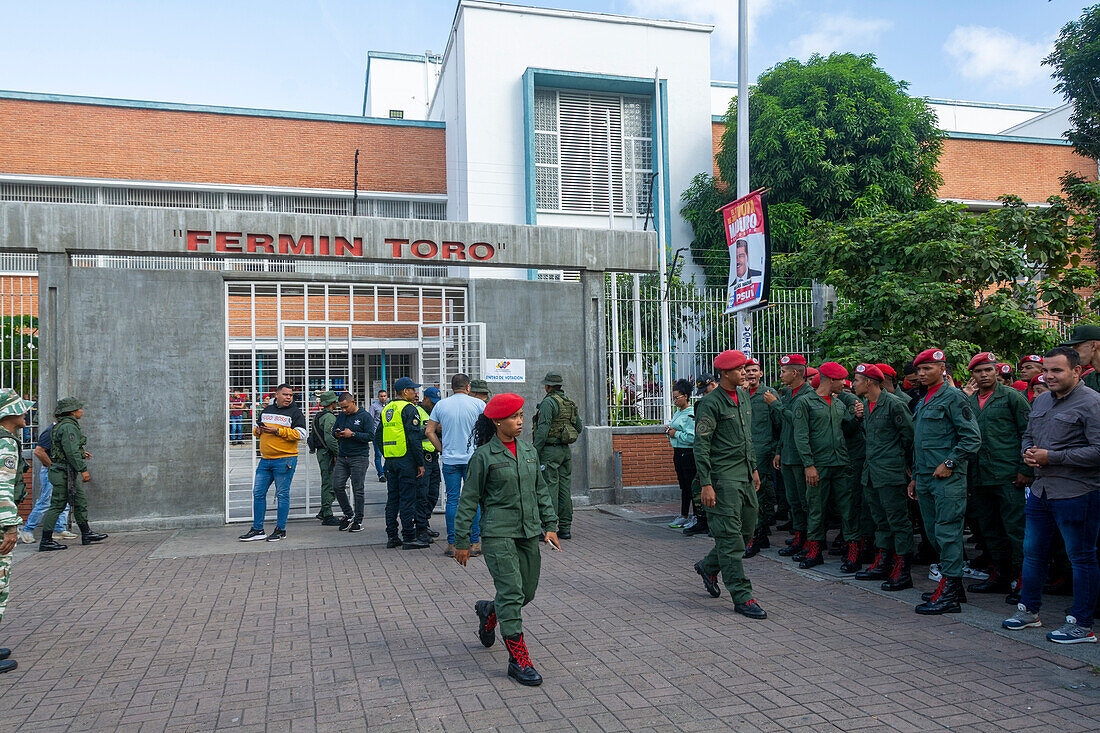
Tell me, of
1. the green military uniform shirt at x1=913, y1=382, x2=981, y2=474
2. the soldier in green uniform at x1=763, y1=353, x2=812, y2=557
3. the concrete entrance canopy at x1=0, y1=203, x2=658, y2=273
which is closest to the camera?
the green military uniform shirt at x1=913, y1=382, x2=981, y2=474

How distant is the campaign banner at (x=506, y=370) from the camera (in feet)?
37.9

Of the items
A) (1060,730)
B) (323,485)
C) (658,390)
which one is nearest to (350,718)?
(1060,730)

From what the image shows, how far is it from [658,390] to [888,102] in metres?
14.4

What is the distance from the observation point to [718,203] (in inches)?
936

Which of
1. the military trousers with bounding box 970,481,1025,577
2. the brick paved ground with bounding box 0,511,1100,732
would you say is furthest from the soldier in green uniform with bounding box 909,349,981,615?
the military trousers with bounding box 970,481,1025,577

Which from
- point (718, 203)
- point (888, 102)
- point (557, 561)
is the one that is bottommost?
point (557, 561)

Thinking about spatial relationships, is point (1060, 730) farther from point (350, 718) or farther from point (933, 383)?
point (350, 718)

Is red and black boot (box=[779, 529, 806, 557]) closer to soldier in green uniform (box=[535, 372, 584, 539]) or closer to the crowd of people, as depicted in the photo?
the crowd of people

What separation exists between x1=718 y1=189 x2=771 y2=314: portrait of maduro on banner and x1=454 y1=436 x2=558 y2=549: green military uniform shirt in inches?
221

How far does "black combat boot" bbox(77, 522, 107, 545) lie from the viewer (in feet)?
30.9

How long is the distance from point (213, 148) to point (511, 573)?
71.2 ft

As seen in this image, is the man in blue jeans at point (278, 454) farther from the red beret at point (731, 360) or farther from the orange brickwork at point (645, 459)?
the red beret at point (731, 360)

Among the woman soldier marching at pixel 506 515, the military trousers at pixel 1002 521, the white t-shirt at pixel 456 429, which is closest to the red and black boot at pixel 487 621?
the woman soldier marching at pixel 506 515

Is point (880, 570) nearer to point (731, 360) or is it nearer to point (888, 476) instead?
point (888, 476)
